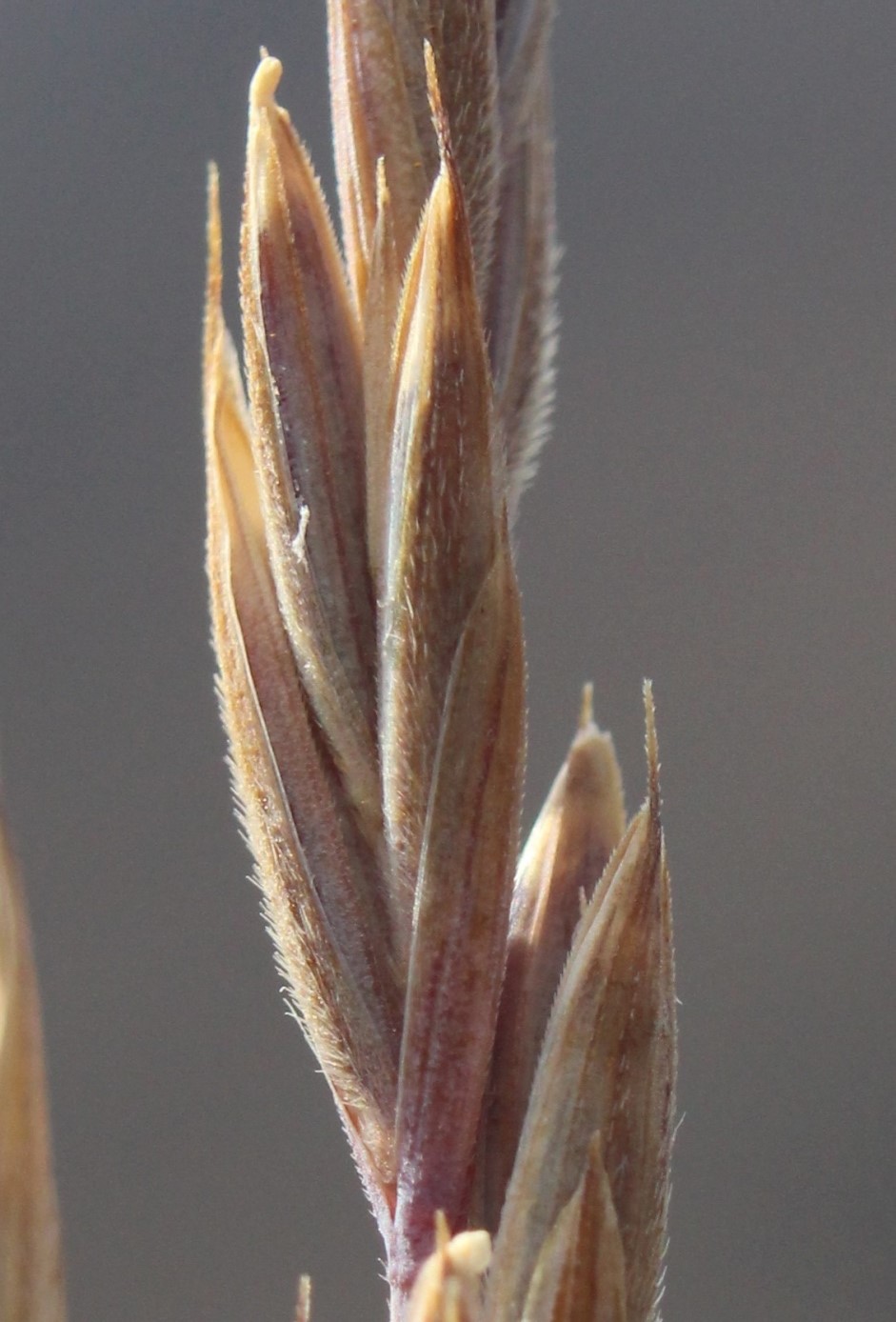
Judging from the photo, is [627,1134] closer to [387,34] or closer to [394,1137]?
[394,1137]

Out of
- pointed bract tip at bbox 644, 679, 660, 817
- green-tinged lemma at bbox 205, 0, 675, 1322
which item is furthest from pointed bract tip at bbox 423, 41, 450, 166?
pointed bract tip at bbox 644, 679, 660, 817

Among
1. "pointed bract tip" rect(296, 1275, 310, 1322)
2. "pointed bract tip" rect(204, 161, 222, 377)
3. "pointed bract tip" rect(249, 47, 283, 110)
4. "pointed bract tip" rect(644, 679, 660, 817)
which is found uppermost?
"pointed bract tip" rect(249, 47, 283, 110)

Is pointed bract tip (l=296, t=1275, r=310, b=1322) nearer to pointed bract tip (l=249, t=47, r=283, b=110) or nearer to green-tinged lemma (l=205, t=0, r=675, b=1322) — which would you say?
green-tinged lemma (l=205, t=0, r=675, b=1322)

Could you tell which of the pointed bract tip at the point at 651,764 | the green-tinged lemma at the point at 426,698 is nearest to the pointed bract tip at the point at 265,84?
the green-tinged lemma at the point at 426,698

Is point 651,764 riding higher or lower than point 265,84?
lower

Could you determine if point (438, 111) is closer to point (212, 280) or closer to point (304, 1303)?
point (212, 280)

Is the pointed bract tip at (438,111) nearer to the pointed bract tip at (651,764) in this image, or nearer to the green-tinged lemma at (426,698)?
the green-tinged lemma at (426,698)

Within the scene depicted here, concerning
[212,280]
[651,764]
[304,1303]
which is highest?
[212,280]

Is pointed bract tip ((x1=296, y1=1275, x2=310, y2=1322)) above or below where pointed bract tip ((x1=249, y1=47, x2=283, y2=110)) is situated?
below

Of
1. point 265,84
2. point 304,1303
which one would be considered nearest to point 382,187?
point 265,84
